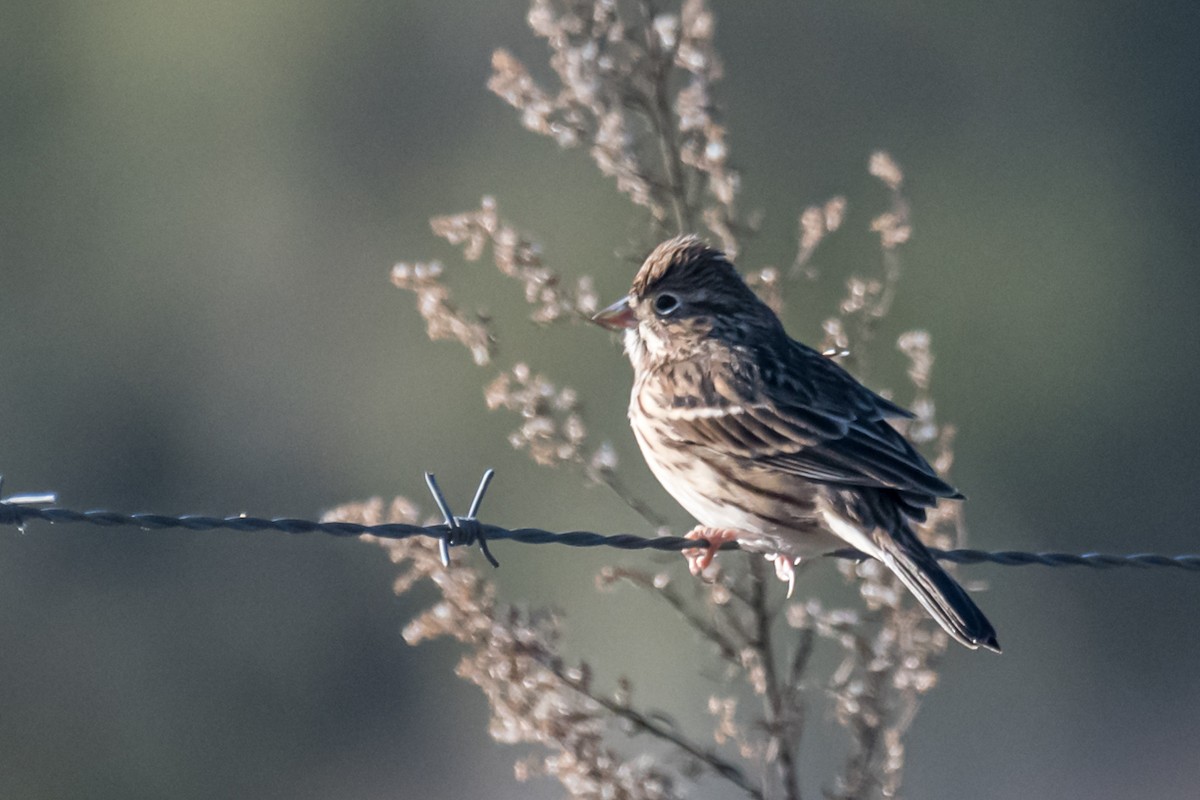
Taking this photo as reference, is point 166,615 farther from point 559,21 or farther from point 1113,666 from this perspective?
point 559,21

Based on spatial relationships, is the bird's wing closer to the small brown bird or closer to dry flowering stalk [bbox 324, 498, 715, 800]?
the small brown bird

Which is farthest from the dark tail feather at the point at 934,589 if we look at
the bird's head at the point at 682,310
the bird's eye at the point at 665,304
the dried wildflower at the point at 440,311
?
the dried wildflower at the point at 440,311

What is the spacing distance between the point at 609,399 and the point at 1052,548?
359 centimetres

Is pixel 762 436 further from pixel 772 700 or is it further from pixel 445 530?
pixel 445 530

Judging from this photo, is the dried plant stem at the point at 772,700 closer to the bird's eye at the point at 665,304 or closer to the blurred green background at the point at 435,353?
the bird's eye at the point at 665,304

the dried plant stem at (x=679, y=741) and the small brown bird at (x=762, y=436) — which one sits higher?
the small brown bird at (x=762, y=436)

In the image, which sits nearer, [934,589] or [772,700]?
[934,589]

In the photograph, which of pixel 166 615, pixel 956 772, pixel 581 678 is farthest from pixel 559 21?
pixel 166 615

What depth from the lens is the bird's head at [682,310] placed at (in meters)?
5.93

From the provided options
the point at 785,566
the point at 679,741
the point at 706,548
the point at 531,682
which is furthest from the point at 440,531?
the point at 785,566

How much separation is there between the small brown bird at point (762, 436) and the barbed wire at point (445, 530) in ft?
0.61

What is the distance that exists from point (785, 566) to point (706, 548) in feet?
0.85

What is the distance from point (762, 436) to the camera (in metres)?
5.49

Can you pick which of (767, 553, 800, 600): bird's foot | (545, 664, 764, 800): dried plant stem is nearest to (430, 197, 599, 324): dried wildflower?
(767, 553, 800, 600): bird's foot
